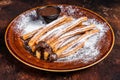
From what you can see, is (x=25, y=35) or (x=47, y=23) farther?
(x=47, y=23)

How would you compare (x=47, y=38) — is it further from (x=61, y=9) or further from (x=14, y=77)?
(x=61, y=9)

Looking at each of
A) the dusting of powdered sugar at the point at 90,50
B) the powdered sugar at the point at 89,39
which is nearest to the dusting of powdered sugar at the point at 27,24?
the powdered sugar at the point at 89,39

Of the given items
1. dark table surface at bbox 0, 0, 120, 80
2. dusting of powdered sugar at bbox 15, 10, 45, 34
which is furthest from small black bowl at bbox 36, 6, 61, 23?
dark table surface at bbox 0, 0, 120, 80

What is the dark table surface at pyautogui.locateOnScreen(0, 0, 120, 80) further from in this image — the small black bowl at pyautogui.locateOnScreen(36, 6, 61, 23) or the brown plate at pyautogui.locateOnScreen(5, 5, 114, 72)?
the small black bowl at pyautogui.locateOnScreen(36, 6, 61, 23)

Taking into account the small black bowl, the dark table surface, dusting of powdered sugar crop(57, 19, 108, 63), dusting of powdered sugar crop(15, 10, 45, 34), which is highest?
the small black bowl

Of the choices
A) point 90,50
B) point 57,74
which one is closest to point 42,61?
point 57,74

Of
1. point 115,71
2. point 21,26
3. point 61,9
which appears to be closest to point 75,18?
point 61,9
